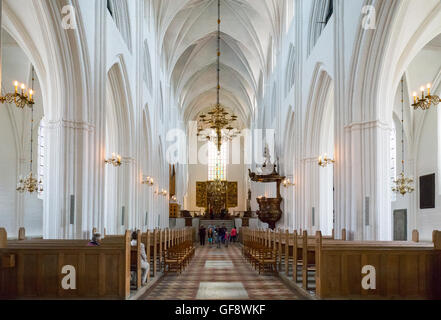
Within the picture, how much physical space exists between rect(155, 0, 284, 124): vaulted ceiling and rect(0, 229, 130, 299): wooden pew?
67.2ft

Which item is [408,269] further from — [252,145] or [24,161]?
[252,145]

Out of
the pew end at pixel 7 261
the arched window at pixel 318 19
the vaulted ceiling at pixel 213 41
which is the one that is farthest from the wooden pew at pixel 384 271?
the vaulted ceiling at pixel 213 41

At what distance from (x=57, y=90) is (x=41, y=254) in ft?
21.8

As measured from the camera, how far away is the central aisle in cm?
895

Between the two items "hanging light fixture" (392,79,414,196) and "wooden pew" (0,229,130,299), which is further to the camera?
"hanging light fixture" (392,79,414,196)

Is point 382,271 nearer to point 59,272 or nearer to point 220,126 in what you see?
point 59,272

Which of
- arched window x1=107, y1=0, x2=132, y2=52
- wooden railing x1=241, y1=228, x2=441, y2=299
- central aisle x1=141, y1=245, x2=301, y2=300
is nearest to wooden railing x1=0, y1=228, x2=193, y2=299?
central aisle x1=141, y1=245, x2=301, y2=300

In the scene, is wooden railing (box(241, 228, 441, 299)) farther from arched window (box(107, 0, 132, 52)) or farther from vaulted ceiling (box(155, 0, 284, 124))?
vaulted ceiling (box(155, 0, 284, 124))

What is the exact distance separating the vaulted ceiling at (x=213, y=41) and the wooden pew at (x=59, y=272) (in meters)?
20.5

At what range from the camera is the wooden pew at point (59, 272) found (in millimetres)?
7480

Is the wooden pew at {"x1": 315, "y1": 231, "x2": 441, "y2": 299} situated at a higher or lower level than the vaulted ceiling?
lower

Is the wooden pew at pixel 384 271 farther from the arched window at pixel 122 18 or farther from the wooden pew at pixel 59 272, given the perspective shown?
the arched window at pixel 122 18

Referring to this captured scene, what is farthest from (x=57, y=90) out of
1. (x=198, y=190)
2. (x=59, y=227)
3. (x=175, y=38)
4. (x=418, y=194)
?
(x=198, y=190)

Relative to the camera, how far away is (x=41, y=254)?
7.51m
